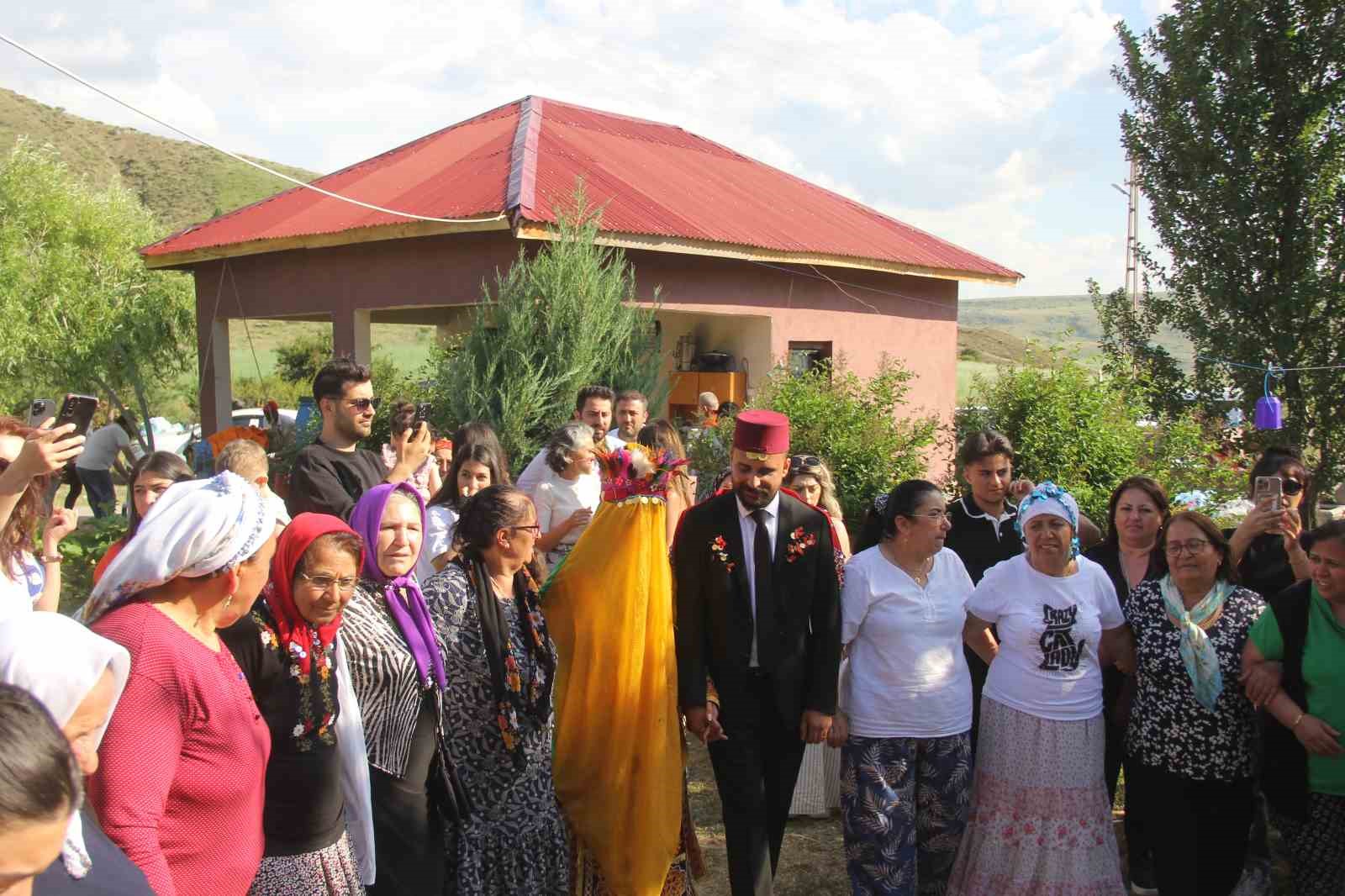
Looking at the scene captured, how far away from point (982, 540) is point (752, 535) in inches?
49.9

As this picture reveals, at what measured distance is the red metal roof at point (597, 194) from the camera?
10.1m

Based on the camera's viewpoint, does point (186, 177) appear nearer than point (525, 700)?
No

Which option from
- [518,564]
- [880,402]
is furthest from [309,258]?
[518,564]

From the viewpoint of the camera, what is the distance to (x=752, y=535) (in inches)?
145

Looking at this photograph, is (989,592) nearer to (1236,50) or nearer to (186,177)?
(1236,50)

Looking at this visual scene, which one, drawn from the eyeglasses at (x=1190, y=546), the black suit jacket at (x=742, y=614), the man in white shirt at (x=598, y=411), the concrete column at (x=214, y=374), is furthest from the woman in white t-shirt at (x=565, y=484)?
the concrete column at (x=214, y=374)

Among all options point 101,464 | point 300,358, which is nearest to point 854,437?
point 101,464

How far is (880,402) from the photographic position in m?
6.82

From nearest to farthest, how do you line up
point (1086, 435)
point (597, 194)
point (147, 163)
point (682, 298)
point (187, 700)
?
point (187, 700)
point (1086, 435)
point (597, 194)
point (682, 298)
point (147, 163)

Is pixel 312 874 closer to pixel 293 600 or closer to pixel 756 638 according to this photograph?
pixel 293 600

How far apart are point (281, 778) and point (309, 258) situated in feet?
33.3

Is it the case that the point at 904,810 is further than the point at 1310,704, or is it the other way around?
the point at 904,810

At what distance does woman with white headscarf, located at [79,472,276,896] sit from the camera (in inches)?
76.8

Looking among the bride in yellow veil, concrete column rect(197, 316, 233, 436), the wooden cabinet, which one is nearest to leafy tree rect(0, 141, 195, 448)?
concrete column rect(197, 316, 233, 436)
